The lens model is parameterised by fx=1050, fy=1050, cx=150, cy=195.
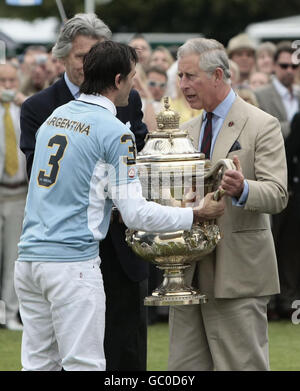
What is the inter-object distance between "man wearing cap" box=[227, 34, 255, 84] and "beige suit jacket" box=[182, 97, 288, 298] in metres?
6.35

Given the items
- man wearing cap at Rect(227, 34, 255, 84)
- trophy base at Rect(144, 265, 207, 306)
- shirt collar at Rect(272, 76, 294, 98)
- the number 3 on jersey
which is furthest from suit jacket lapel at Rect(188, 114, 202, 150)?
man wearing cap at Rect(227, 34, 255, 84)

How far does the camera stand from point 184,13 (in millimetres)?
39906

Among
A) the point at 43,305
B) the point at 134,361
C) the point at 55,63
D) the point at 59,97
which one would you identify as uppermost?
the point at 55,63

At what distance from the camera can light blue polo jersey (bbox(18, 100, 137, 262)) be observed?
16.1ft

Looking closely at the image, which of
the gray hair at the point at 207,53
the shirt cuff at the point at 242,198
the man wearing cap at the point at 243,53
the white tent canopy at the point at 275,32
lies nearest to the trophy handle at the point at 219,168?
the shirt cuff at the point at 242,198

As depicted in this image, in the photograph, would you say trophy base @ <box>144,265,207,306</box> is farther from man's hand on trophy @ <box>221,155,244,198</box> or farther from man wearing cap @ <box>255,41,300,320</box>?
man wearing cap @ <box>255,41,300,320</box>

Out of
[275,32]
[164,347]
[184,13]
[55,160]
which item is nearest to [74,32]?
[55,160]

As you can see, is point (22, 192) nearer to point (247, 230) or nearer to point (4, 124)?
point (4, 124)

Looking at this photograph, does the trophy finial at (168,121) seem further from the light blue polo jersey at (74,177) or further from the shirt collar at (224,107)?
the light blue polo jersey at (74,177)

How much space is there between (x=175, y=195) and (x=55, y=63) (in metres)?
6.54

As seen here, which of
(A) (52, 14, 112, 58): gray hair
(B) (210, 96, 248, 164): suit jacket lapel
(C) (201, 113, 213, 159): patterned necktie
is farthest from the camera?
(A) (52, 14, 112, 58): gray hair

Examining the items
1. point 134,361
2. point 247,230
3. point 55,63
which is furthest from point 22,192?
point 247,230

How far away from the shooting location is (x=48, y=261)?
4922 millimetres

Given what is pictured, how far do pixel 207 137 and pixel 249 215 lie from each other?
1.61 feet
